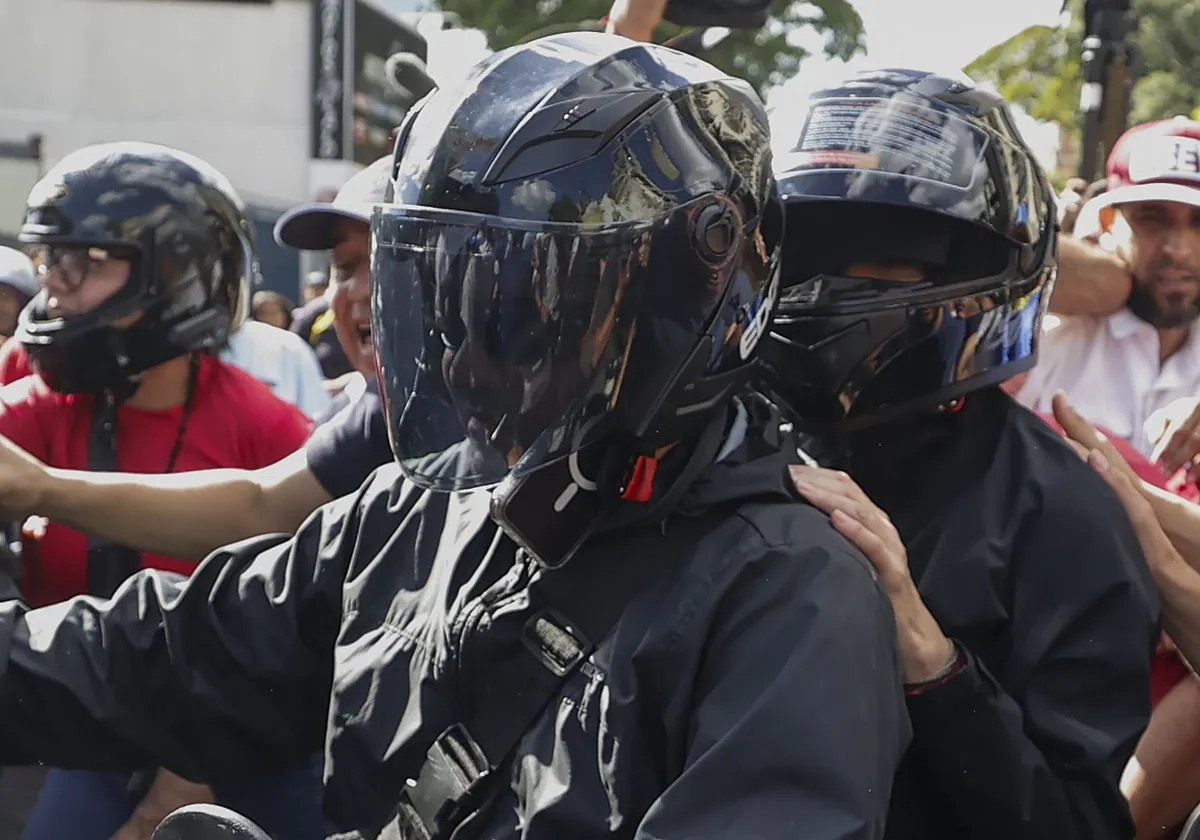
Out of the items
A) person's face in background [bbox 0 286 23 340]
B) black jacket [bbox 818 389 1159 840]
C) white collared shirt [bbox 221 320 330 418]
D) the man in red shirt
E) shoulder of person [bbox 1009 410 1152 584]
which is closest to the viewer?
black jacket [bbox 818 389 1159 840]

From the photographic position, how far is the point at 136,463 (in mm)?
3002

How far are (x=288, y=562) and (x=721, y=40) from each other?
7.05ft

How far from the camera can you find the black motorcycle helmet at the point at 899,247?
2.21m

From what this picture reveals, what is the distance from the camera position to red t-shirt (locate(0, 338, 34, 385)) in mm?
3479

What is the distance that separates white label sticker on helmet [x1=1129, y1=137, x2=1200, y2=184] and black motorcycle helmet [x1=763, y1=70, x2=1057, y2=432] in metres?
1.68

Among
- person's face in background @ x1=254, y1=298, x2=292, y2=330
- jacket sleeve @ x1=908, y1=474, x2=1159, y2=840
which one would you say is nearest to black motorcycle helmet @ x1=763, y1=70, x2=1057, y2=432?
jacket sleeve @ x1=908, y1=474, x2=1159, y2=840

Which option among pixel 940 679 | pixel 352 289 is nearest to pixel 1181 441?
pixel 940 679

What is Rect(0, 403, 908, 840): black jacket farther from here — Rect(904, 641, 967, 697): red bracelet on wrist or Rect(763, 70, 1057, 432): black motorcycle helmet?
Rect(763, 70, 1057, 432): black motorcycle helmet

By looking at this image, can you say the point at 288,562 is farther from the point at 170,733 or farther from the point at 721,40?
the point at 721,40

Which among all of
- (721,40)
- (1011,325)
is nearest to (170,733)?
(1011,325)

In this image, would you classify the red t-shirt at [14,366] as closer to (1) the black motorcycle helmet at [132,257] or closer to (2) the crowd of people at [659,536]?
(1) the black motorcycle helmet at [132,257]

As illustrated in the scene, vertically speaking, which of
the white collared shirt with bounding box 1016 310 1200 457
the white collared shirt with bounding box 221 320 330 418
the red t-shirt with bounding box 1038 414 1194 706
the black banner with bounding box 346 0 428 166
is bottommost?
the black banner with bounding box 346 0 428 166

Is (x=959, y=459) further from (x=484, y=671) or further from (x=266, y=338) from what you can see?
(x=266, y=338)

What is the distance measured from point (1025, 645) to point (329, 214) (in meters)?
1.78
